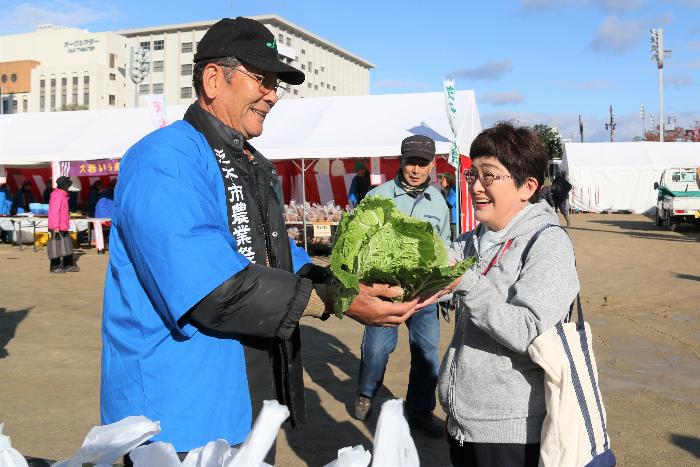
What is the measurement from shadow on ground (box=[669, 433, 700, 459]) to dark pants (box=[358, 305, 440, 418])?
5.85 ft

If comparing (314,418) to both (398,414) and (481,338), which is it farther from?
(398,414)

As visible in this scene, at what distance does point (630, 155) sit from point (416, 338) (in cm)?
3202

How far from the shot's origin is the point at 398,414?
1.45 metres

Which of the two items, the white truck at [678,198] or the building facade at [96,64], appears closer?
the white truck at [678,198]

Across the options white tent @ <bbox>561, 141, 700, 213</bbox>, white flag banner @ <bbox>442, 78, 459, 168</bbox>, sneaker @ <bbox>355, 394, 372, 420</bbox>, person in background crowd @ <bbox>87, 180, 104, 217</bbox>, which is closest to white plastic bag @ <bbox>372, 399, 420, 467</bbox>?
sneaker @ <bbox>355, 394, 372, 420</bbox>

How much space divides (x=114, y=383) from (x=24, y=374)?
5.43 metres

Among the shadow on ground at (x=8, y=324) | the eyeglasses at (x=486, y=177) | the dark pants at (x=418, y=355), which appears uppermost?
the eyeglasses at (x=486, y=177)

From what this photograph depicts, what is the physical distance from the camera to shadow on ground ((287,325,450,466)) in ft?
15.2

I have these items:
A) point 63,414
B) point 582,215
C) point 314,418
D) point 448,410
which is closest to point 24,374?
point 63,414

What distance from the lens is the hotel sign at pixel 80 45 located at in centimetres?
11025

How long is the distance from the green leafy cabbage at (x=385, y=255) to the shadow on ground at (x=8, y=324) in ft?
22.0

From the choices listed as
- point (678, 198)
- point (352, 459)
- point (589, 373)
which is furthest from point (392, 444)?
point (678, 198)

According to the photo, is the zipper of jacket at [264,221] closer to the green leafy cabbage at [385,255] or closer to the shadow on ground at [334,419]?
the green leafy cabbage at [385,255]

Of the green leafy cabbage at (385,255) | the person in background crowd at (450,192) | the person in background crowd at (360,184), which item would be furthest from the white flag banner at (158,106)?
the green leafy cabbage at (385,255)
